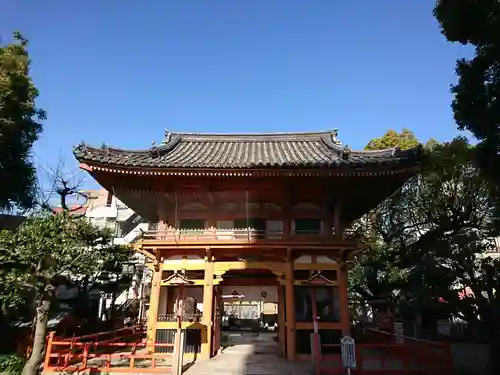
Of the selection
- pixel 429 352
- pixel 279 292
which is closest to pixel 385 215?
pixel 279 292

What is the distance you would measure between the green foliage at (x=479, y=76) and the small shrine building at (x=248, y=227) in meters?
3.77

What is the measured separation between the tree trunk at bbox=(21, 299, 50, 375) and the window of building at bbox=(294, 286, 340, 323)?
8.48 m

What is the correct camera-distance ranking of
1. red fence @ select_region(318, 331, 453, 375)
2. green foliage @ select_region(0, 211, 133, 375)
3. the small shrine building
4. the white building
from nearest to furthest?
red fence @ select_region(318, 331, 453, 375) < green foliage @ select_region(0, 211, 133, 375) < the small shrine building < the white building

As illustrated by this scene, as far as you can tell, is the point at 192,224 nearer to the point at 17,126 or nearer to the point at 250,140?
the point at 250,140

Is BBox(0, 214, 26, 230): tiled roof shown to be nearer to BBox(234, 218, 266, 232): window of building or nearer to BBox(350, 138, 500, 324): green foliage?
BBox(234, 218, 266, 232): window of building

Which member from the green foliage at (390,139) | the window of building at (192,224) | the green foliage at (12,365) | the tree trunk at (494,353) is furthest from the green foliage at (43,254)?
the green foliage at (390,139)

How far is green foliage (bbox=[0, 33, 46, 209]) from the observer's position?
1719 centimetres

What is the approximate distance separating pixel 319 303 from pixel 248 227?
399 centimetres

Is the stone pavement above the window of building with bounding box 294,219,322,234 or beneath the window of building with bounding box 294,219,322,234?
beneath

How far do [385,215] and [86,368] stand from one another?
17.8 m

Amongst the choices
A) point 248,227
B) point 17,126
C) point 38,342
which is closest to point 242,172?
point 248,227

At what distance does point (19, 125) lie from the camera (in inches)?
733

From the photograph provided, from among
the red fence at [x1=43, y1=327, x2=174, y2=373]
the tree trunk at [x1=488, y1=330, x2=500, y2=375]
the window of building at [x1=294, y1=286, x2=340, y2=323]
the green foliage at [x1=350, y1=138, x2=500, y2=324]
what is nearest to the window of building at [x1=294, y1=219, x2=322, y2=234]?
the window of building at [x1=294, y1=286, x2=340, y2=323]

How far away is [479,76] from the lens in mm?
7969
